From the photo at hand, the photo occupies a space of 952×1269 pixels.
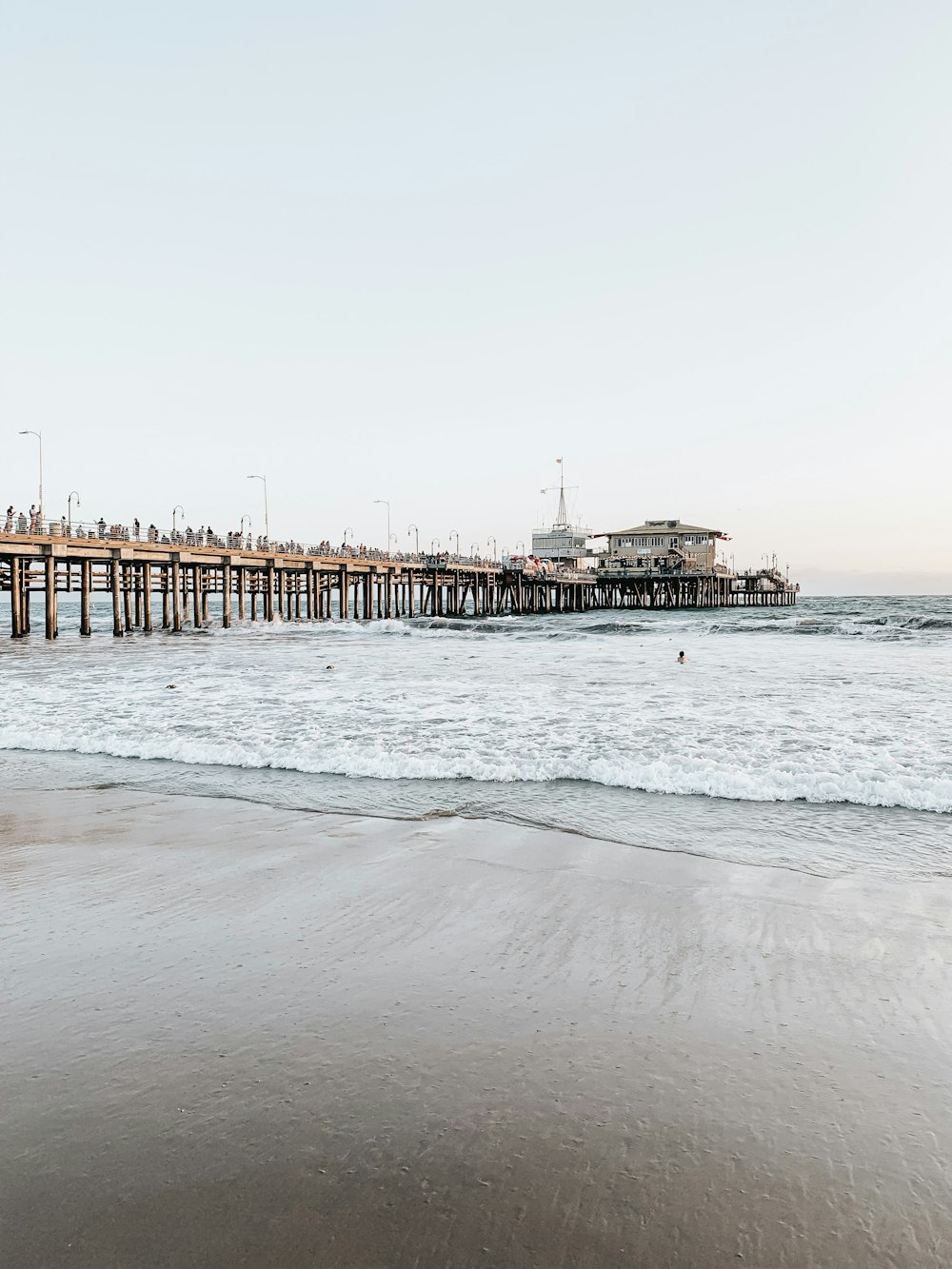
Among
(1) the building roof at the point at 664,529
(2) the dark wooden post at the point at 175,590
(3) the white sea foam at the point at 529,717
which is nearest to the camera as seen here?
(3) the white sea foam at the point at 529,717

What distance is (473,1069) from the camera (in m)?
3.31

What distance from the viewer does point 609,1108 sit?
9.99ft

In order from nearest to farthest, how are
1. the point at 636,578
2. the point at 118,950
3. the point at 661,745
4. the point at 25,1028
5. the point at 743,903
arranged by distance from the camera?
1. the point at 25,1028
2. the point at 118,950
3. the point at 743,903
4. the point at 661,745
5. the point at 636,578

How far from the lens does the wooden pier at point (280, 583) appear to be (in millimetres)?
38406

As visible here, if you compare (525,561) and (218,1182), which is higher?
(525,561)

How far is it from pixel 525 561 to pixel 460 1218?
251 feet

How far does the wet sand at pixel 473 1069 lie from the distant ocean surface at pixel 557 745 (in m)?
1.61

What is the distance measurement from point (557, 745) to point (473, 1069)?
7260 mm

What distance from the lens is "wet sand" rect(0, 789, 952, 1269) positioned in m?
2.45

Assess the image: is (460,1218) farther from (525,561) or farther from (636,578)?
(636,578)

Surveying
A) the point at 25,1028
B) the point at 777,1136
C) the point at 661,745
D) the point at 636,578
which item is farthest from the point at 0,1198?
the point at 636,578

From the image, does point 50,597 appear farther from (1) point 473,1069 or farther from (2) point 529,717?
(1) point 473,1069

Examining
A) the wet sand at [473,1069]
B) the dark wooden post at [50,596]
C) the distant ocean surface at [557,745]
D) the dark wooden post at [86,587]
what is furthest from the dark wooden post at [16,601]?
the wet sand at [473,1069]

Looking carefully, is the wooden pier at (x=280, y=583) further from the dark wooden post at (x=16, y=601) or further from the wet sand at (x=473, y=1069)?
the wet sand at (x=473, y=1069)
